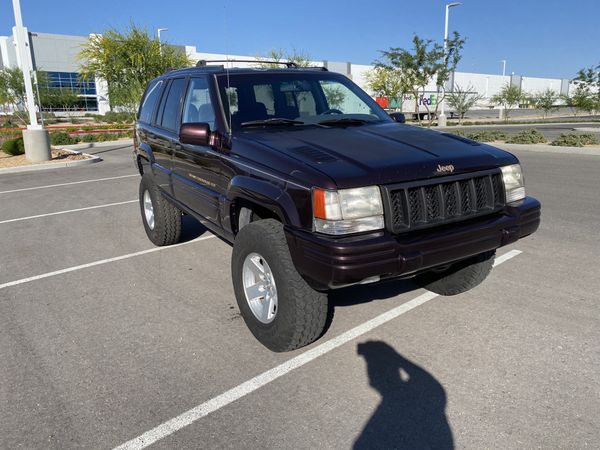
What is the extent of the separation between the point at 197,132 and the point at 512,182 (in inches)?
94.2

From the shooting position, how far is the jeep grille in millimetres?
2861

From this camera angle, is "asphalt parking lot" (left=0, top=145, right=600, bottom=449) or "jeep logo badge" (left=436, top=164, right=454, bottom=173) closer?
"asphalt parking lot" (left=0, top=145, right=600, bottom=449)

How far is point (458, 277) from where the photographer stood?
411 centimetres

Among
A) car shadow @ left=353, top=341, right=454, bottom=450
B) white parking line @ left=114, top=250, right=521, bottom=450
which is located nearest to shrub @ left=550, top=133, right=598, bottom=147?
white parking line @ left=114, top=250, right=521, bottom=450

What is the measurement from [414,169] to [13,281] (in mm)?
4240

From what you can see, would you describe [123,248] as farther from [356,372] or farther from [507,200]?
[507,200]

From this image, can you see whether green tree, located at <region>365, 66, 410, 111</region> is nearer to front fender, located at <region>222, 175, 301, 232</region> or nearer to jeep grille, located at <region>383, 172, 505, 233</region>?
jeep grille, located at <region>383, 172, 505, 233</region>

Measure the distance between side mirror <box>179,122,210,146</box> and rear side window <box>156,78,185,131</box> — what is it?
121 centimetres

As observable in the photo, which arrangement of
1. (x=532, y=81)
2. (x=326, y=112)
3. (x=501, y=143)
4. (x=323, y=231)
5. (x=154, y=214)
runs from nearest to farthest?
(x=323, y=231) < (x=326, y=112) < (x=154, y=214) < (x=501, y=143) < (x=532, y=81)

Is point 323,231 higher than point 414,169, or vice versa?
point 414,169

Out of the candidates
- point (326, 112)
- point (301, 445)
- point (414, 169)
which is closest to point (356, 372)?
point (301, 445)

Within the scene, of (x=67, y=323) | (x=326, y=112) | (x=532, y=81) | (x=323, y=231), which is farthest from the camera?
(x=532, y=81)

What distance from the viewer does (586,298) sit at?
4074mm

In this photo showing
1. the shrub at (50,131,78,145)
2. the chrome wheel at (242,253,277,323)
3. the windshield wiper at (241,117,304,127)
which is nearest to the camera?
the chrome wheel at (242,253,277,323)
